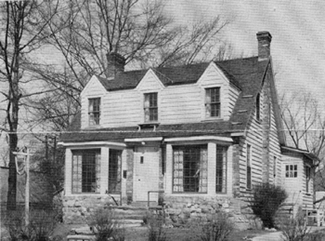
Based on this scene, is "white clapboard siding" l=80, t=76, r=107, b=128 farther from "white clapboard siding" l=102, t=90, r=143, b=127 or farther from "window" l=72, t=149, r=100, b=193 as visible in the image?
"window" l=72, t=149, r=100, b=193

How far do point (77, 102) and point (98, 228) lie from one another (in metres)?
9.21

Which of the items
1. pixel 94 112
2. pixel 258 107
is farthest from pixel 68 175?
pixel 258 107

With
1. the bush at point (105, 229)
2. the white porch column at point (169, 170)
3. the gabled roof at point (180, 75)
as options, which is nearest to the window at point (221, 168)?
the white porch column at point (169, 170)

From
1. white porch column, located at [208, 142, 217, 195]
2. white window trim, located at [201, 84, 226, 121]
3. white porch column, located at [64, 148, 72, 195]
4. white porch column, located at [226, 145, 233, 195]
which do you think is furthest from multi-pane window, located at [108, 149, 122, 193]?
white porch column, located at [226, 145, 233, 195]

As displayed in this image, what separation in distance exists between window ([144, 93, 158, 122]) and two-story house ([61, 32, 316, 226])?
2 cm

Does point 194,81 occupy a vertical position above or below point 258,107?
above

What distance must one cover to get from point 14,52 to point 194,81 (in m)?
6.01

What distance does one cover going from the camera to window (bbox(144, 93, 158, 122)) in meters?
12.3

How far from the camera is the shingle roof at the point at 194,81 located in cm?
1119

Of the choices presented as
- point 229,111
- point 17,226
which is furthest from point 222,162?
point 17,226

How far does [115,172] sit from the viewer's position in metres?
12.2

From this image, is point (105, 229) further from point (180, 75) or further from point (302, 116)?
point (302, 116)

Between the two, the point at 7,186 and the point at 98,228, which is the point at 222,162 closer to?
the point at 98,228

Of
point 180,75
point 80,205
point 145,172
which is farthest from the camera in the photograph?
point 180,75
